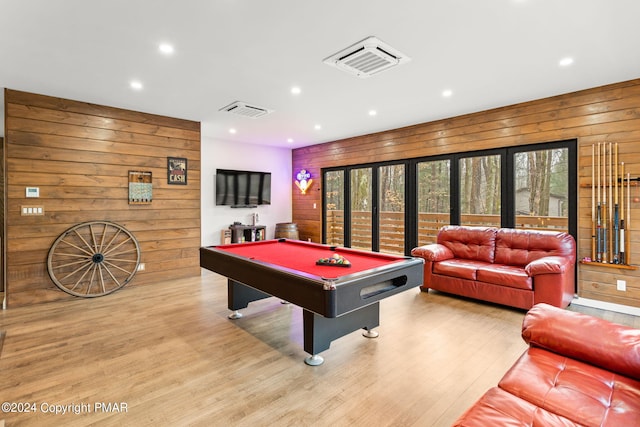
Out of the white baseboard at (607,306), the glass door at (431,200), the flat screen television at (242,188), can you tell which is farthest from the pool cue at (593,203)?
the flat screen television at (242,188)

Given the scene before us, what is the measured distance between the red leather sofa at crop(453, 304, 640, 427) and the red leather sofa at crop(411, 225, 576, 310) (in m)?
2.04

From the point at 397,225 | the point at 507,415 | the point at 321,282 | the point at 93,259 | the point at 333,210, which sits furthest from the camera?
the point at 333,210

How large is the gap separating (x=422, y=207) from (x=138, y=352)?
16.6 feet

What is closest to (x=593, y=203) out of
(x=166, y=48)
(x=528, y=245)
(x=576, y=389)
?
(x=528, y=245)

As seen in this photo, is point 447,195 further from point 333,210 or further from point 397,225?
point 333,210

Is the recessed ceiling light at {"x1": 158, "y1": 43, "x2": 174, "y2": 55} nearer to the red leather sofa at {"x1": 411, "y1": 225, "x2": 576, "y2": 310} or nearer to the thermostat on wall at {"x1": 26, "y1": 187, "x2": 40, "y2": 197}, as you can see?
the thermostat on wall at {"x1": 26, "y1": 187, "x2": 40, "y2": 197}

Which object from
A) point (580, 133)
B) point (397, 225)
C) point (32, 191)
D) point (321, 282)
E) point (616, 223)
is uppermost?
point (580, 133)

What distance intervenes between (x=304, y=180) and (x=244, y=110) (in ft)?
11.0

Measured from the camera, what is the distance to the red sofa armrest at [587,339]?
5.21 feet

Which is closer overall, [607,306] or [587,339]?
[587,339]

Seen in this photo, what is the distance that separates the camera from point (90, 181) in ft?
15.3

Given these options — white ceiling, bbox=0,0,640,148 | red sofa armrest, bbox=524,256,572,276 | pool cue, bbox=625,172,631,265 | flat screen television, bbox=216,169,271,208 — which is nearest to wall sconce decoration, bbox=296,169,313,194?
flat screen television, bbox=216,169,271,208

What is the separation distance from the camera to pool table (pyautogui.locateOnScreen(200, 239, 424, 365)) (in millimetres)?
2148

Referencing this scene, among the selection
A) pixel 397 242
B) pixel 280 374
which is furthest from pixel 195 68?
pixel 397 242
